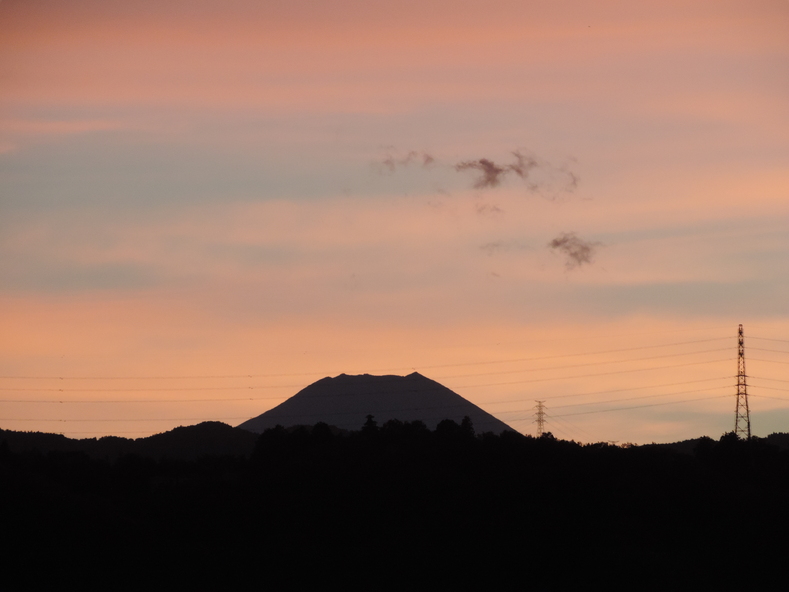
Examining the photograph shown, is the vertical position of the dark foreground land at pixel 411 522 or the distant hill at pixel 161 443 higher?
the distant hill at pixel 161 443

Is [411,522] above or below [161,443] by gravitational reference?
below

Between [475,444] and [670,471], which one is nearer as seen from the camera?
[670,471]

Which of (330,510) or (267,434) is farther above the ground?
(267,434)

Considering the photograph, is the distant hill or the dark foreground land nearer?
the dark foreground land

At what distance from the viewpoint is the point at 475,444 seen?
120250mm

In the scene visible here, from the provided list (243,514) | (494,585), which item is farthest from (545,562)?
(243,514)

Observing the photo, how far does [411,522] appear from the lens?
89812 millimetres

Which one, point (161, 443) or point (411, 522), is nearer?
point (411, 522)

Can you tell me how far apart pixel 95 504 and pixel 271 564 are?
65.1ft

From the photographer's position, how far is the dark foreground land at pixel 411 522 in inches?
3130

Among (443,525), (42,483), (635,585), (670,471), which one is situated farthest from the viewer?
(670,471)

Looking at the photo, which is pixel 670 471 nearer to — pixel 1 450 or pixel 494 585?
pixel 494 585

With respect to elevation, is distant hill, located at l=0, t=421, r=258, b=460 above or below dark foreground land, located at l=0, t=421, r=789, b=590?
above

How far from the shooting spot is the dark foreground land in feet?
261
